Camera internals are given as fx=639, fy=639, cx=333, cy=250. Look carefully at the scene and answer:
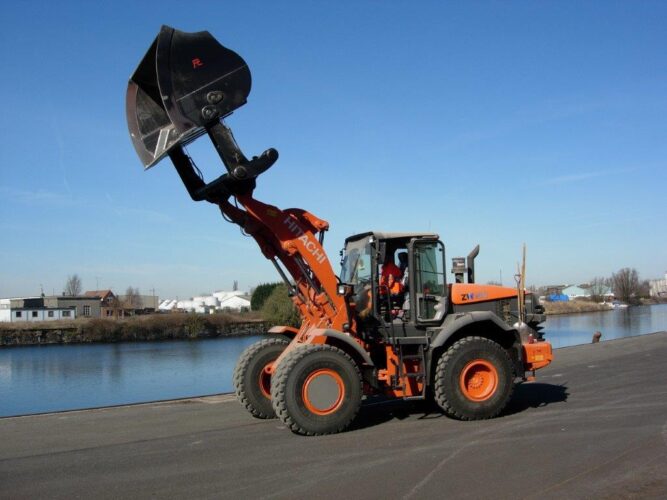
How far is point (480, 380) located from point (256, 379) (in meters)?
3.16

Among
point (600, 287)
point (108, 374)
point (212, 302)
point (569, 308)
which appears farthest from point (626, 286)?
point (108, 374)

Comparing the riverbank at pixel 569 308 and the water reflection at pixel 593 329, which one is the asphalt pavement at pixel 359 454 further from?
the riverbank at pixel 569 308

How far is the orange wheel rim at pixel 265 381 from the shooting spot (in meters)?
9.20

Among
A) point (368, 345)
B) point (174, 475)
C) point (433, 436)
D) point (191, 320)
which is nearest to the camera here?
point (174, 475)

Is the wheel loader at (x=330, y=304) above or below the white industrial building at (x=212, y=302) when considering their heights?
above

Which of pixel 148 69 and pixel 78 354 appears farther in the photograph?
pixel 78 354

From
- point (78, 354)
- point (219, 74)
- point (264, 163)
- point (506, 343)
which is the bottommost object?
point (78, 354)

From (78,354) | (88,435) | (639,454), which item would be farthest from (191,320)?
(639,454)

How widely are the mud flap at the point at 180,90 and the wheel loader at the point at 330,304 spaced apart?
0.01m

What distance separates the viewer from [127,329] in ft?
159

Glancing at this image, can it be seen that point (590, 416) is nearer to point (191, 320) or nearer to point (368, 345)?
point (368, 345)

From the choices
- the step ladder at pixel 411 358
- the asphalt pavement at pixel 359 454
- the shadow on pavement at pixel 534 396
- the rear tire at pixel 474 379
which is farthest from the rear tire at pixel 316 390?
the shadow on pavement at pixel 534 396

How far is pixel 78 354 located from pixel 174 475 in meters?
33.8

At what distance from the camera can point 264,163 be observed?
832 cm
